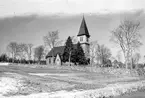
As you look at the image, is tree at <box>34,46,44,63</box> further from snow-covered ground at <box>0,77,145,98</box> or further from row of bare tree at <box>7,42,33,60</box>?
snow-covered ground at <box>0,77,145,98</box>

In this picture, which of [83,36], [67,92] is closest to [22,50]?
[83,36]

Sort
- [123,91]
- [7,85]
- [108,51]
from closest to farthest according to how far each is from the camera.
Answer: [7,85]
[123,91]
[108,51]

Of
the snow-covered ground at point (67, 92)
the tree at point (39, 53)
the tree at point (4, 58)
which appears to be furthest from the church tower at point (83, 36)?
the snow-covered ground at point (67, 92)

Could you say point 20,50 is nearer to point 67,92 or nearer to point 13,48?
point 13,48

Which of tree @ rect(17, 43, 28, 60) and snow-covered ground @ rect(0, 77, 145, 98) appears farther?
tree @ rect(17, 43, 28, 60)

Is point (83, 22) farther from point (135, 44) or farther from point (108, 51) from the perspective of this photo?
point (135, 44)

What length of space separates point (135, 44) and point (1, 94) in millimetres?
29993

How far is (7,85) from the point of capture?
481 inches

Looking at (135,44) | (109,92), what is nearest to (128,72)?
(135,44)

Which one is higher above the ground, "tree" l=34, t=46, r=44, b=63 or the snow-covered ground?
"tree" l=34, t=46, r=44, b=63

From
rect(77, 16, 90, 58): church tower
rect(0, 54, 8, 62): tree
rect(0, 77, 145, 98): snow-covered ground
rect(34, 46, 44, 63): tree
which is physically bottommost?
rect(0, 77, 145, 98): snow-covered ground

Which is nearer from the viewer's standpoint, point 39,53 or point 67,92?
point 67,92

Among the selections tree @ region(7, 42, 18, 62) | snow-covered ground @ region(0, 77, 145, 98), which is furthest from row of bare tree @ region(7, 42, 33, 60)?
snow-covered ground @ region(0, 77, 145, 98)

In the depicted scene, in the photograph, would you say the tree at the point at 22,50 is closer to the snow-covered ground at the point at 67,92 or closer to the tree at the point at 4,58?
the tree at the point at 4,58
